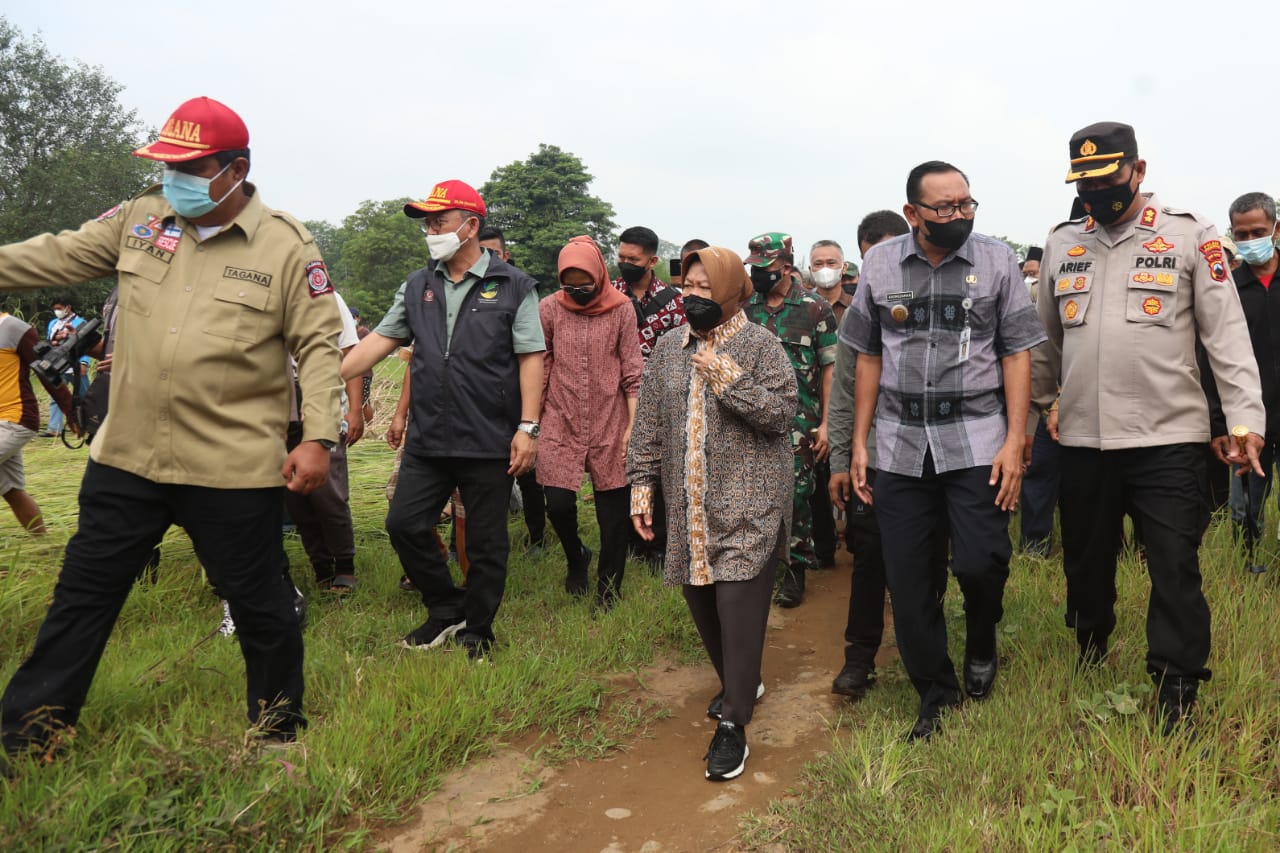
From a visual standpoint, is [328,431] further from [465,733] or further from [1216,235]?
[1216,235]

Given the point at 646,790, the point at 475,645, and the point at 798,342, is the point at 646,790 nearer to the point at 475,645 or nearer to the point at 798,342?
the point at 475,645

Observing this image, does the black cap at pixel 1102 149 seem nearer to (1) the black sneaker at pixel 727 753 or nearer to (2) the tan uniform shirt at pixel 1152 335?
(2) the tan uniform shirt at pixel 1152 335

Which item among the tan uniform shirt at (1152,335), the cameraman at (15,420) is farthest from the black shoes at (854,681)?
the cameraman at (15,420)

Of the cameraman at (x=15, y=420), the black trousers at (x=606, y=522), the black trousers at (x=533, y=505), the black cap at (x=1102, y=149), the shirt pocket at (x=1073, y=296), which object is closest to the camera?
the black cap at (x=1102, y=149)

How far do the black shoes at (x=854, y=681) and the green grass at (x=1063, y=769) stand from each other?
0.11 meters

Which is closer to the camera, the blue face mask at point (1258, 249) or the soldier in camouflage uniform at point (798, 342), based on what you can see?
the blue face mask at point (1258, 249)

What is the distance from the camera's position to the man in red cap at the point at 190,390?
2.92 m

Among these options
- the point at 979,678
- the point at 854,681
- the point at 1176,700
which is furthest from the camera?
the point at 854,681

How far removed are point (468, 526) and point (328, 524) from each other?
125cm

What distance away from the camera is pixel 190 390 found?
2992 mm

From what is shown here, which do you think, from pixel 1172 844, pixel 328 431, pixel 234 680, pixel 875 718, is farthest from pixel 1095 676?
pixel 234 680

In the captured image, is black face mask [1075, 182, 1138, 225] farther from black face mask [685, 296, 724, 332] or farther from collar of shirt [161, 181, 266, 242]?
collar of shirt [161, 181, 266, 242]

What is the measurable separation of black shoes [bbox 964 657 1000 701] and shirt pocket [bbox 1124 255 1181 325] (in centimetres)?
140

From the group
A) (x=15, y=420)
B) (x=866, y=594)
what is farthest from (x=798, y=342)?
(x=15, y=420)
